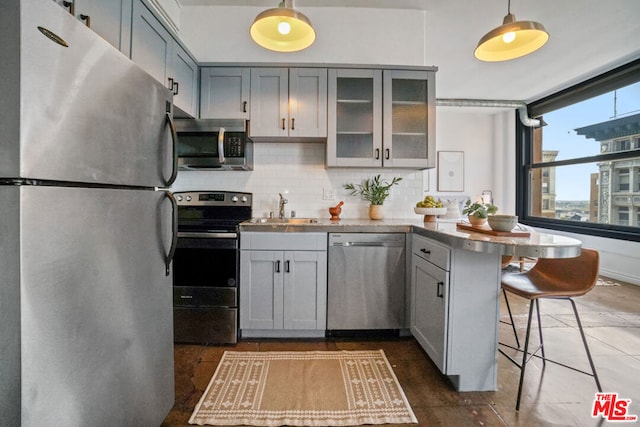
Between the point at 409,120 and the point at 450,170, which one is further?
the point at 450,170

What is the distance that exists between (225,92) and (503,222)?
245 centimetres

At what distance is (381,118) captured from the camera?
109 inches

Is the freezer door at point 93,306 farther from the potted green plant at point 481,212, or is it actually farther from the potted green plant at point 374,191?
the potted green plant at point 374,191

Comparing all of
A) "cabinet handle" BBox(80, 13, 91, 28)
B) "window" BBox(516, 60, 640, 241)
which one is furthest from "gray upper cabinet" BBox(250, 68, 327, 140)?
"window" BBox(516, 60, 640, 241)

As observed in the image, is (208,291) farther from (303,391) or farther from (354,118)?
(354,118)

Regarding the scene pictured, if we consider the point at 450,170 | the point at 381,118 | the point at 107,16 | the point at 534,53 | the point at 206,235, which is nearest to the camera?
the point at 107,16

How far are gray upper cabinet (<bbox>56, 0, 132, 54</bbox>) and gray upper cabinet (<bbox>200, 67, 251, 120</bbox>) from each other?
960 millimetres

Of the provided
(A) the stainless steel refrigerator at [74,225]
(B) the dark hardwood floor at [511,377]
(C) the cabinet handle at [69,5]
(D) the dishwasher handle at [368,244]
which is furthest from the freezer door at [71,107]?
(D) the dishwasher handle at [368,244]

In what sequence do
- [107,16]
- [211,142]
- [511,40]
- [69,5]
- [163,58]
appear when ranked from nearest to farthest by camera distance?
[69,5]
[107,16]
[511,40]
[163,58]
[211,142]

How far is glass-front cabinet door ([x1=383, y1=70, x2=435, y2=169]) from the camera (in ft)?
9.07

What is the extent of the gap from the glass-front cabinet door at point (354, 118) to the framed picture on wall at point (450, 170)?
12.3 ft

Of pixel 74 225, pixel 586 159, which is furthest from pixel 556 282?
pixel 586 159

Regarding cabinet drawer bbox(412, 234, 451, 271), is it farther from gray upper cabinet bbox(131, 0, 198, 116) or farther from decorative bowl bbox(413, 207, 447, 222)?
gray upper cabinet bbox(131, 0, 198, 116)

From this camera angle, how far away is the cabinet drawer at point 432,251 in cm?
178
